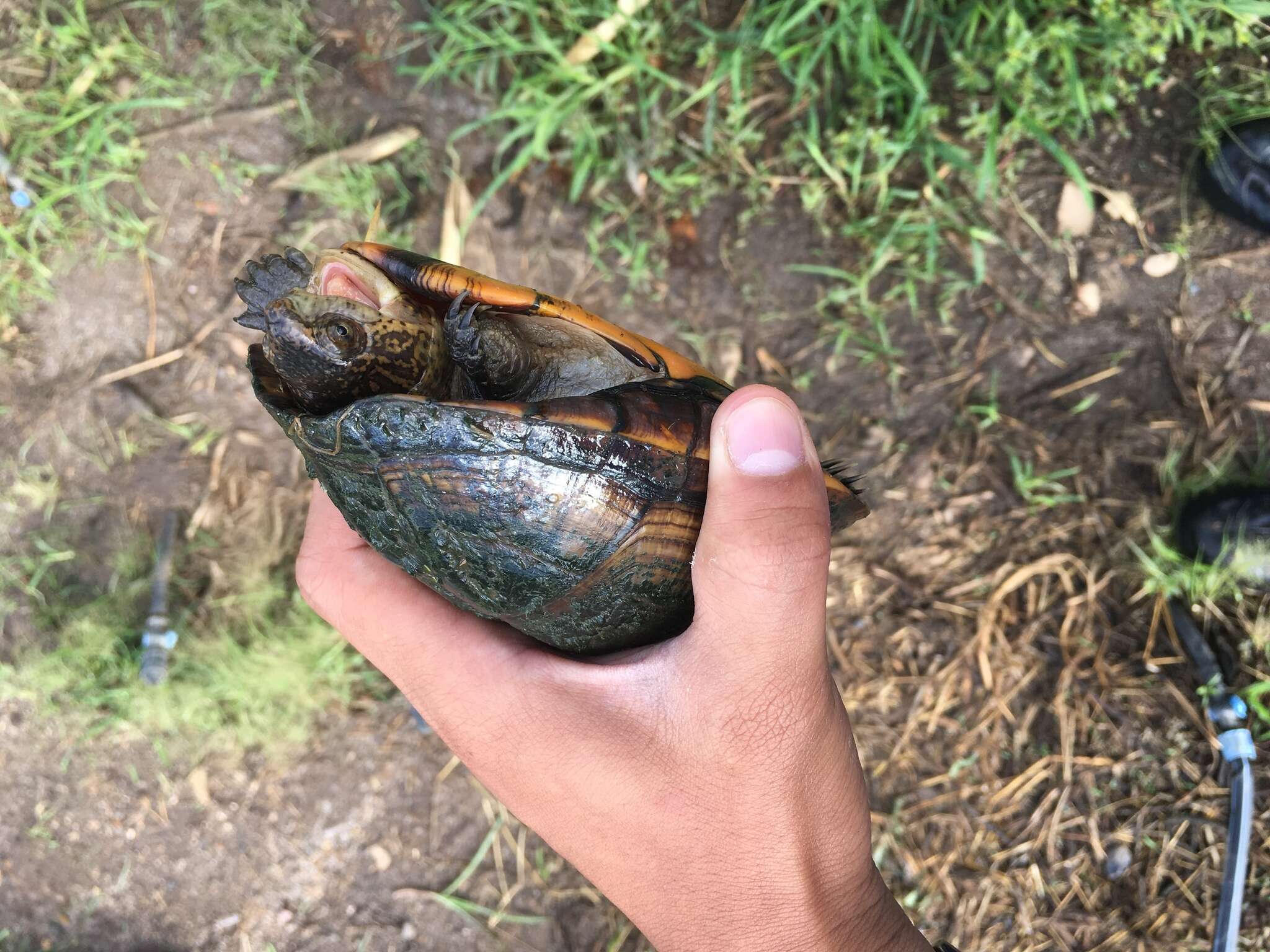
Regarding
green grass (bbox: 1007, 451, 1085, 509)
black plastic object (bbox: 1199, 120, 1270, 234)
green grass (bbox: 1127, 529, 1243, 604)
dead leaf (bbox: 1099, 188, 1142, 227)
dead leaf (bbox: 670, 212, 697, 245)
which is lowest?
green grass (bbox: 1127, 529, 1243, 604)

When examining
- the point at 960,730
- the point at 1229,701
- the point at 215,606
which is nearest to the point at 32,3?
the point at 215,606

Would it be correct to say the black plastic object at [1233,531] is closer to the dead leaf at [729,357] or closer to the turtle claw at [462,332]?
the dead leaf at [729,357]

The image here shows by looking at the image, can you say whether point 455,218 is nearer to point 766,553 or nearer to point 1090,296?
point 766,553

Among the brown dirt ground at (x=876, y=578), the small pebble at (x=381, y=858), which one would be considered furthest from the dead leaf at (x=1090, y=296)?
the small pebble at (x=381, y=858)

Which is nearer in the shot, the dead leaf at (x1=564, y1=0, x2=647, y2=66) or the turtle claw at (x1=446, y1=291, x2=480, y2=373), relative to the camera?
the turtle claw at (x1=446, y1=291, x2=480, y2=373)

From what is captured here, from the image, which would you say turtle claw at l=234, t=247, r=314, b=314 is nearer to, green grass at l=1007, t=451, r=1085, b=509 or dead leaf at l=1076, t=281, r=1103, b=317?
green grass at l=1007, t=451, r=1085, b=509

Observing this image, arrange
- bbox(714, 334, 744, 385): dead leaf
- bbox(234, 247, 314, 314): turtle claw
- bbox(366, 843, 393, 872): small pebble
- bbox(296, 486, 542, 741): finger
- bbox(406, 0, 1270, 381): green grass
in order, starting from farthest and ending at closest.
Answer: bbox(366, 843, 393, 872): small pebble
bbox(714, 334, 744, 385): dead leaf
bbox(406, 0, 1270, 381): green grass
bbox(296, 486, 542, 741): finger
bbox(234, 247, 314, 314): turtle claw

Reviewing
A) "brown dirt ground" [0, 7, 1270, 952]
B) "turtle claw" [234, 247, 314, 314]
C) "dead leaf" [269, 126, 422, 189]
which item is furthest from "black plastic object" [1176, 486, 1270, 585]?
"dead leaf" [269, 126, 422, 189]
